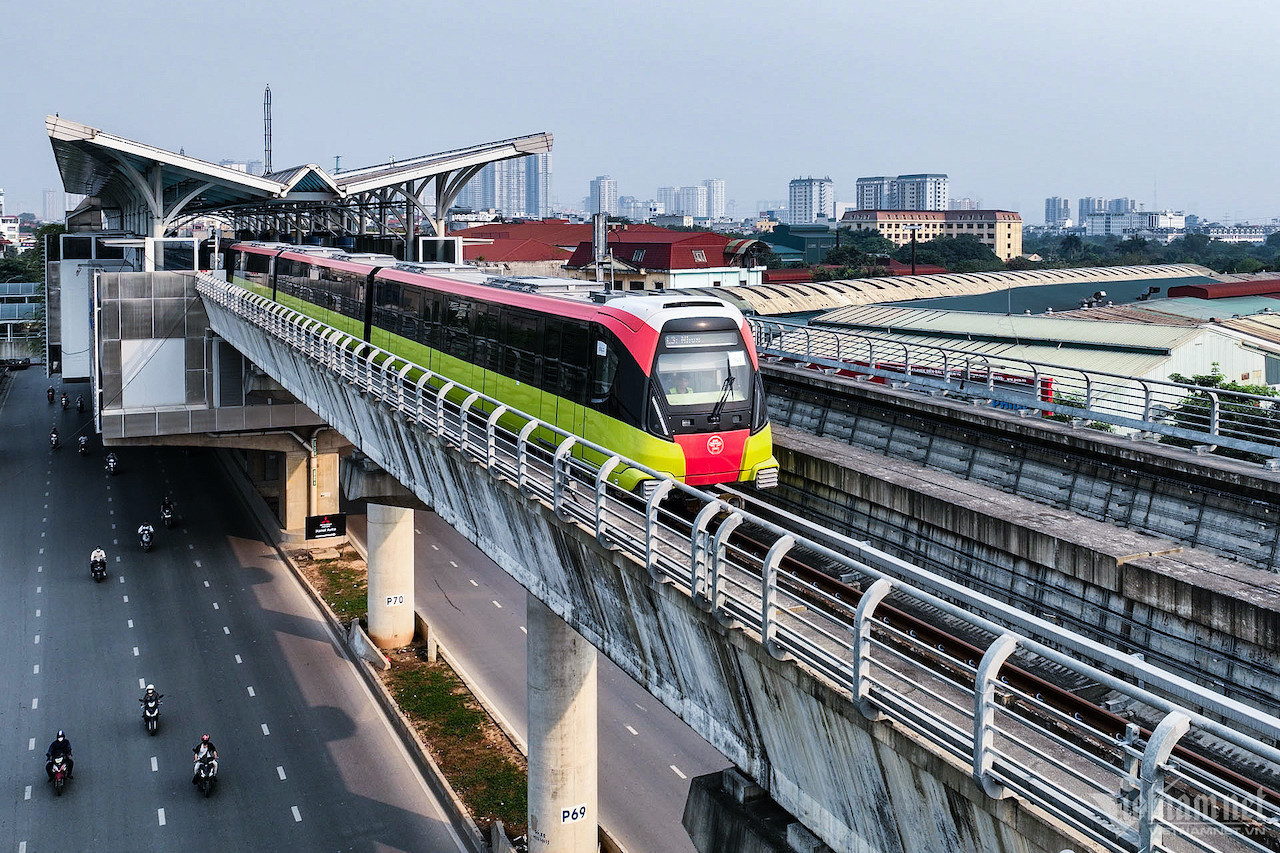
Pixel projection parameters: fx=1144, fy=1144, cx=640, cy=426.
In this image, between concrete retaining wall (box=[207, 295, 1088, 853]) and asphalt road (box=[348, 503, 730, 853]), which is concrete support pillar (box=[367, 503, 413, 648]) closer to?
asphalt road (box=[348, 503, 730, 853])

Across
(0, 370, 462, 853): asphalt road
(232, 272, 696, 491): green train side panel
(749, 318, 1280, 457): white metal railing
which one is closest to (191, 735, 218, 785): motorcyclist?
(0, 370, 462, 853): asphalt road

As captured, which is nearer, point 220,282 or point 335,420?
point 335,420

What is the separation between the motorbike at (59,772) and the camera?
22.0 meters

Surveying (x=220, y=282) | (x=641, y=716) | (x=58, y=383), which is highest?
(x=220, y=282)

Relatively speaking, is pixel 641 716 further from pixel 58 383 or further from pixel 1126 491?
pixel 58 383

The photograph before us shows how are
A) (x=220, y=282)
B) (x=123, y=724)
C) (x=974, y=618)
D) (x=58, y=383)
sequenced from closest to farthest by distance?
(x=974, y=618) → (x=123, y=724) → (x=220, y=282) → (x=58, y=383)

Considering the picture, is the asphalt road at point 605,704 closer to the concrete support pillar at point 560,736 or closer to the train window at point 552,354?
the concrete support pillar at point 560,736

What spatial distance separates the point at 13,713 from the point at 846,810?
2390cm

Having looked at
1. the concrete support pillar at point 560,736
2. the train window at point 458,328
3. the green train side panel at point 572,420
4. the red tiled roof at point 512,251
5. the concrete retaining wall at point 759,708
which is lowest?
the concrete support pillar at point 560,736

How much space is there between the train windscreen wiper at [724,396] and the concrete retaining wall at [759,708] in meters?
2.82

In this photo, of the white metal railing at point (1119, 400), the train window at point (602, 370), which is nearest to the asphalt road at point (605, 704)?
the train window at point (602, 370)

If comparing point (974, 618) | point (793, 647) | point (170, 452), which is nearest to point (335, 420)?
point (793, 647)

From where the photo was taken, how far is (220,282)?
34.4 m

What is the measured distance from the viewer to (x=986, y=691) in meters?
6.01
